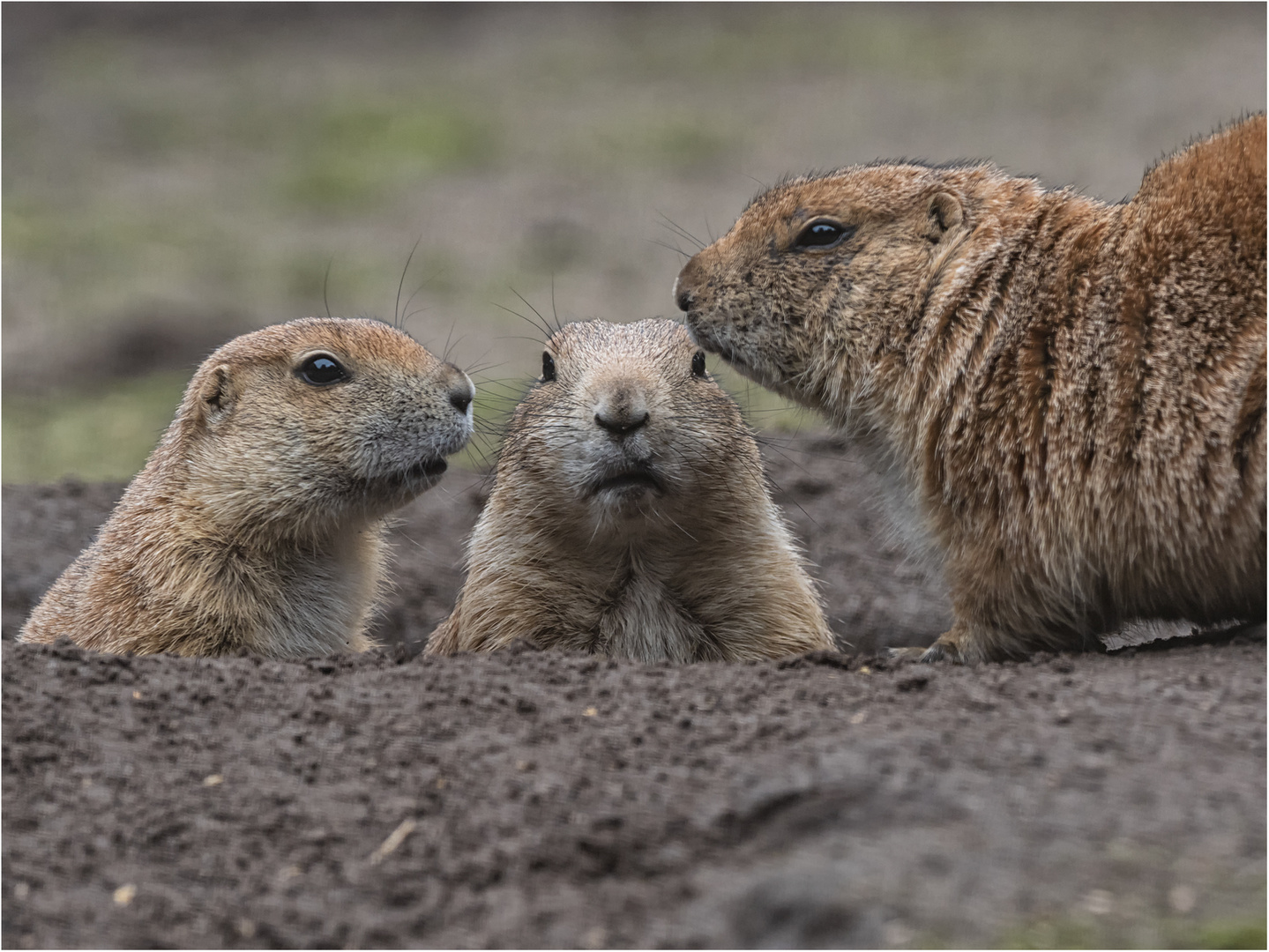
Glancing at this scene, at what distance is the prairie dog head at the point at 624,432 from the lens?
5.24 meters

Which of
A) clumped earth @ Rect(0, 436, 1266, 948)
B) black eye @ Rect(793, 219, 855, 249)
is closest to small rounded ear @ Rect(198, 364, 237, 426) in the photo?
clumped earth @ Rect(0, 436, 1266, 948)

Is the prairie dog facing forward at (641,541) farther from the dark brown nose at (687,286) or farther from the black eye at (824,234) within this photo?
the black eye at (824,234)

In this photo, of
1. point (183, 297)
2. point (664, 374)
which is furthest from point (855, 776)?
point (183, 297)

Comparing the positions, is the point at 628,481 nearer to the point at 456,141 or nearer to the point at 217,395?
the point at 217,395

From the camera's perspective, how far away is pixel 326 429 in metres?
5.82

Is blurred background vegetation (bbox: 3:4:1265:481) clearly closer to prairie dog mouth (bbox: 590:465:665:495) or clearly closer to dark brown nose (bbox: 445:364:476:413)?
dark brown nose (bbox: 445:364:476:413)

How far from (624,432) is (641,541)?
0.72m

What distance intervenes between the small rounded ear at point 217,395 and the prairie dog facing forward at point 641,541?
1.21m

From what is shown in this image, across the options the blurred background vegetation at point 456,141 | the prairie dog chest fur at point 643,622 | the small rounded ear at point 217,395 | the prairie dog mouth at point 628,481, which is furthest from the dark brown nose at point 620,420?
the blurred background vegetation at point 456,141

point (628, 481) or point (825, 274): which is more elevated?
point (825, 274)

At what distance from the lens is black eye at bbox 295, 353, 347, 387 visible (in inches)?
233

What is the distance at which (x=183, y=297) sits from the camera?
14484 millimetres

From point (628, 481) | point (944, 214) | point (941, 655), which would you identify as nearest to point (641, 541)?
point (628, 481)

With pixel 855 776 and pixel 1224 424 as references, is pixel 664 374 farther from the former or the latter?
pixel 855 776
